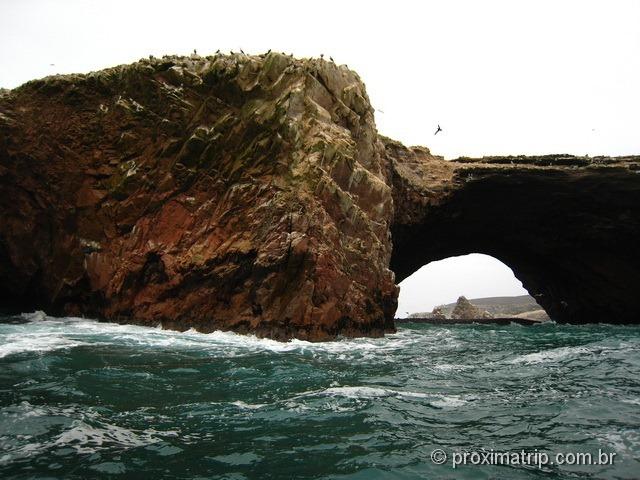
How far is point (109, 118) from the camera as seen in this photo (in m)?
20.7

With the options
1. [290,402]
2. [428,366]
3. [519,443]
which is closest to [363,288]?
[428,366]

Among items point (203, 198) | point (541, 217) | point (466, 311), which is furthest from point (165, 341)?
point (466, 311)

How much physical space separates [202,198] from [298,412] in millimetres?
13079

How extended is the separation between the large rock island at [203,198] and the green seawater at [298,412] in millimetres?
4395

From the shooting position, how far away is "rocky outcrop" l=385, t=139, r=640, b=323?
25.8 metres

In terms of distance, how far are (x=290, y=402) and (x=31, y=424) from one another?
3664 millimetres

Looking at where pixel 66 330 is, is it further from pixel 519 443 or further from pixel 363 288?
pixel 519 443

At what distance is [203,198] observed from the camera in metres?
19.0

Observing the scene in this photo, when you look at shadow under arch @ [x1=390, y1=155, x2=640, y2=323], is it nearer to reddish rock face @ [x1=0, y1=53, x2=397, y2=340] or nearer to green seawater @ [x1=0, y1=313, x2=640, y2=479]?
reddish rock face @ [x1=0, y1=53, x2=397, y2=340]

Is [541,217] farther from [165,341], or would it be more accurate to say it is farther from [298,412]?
[298,412]

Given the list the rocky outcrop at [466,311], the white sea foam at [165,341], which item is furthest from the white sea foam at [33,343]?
the rocky outcrop at [466,311]

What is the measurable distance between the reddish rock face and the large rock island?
0.19ft

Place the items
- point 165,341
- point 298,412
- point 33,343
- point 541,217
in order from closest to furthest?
point 298,412 → point 33,343 → point 165,341 → point 541,217

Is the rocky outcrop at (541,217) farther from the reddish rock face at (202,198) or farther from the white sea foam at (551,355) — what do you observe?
the white sea foam at (551,355)
